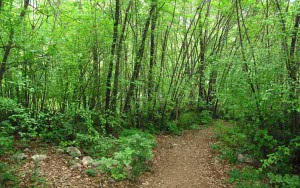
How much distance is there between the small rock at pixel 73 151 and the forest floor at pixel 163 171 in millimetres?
182

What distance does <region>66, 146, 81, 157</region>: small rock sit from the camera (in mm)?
6705

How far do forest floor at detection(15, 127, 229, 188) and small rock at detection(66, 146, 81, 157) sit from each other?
0.60 ft

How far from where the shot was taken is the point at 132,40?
9.62m

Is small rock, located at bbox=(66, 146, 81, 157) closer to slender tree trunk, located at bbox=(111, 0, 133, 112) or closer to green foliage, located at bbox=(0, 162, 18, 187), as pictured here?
green foliage, located at bbox=(0, 162, 18, 187)

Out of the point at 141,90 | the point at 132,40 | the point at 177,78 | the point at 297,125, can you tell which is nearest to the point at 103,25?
the point at 132,40

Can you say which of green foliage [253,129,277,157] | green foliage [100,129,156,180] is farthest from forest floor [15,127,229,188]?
green foliage [253,129,277,157]

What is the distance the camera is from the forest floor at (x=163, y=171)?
5504mm

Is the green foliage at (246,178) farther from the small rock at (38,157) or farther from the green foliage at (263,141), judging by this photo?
the small rock at (38,157)

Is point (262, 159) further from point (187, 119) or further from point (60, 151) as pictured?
point (60, 151)

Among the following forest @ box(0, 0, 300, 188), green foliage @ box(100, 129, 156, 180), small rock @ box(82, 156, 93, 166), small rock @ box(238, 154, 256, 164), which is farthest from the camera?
small rock @ box(238, 154, 256, 164)

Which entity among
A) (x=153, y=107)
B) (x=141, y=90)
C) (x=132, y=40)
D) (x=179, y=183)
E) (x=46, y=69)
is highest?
(x=132, y=40)

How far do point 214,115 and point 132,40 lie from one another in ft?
23.4

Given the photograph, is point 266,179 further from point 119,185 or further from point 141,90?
point 141,90

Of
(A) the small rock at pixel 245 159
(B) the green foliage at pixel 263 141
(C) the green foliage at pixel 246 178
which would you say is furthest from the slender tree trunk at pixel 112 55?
(B) the green foliage at pixel 263 141
